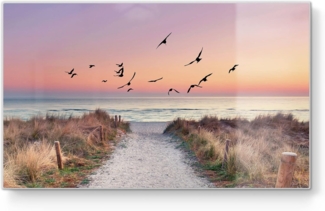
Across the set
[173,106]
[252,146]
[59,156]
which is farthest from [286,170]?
[59,156]

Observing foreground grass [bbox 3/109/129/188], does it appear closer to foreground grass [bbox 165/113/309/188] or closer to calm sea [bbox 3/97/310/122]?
calm sea [bbox 3/97/310/122]

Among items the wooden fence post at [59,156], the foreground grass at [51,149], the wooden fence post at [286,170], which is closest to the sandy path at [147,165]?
the foreground grass at [51,149]

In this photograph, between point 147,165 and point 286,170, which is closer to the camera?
point 286,170

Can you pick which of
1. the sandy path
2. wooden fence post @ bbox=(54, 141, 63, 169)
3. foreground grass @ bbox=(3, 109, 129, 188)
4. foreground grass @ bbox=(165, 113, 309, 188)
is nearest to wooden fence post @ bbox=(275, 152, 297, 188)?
foreground grass @ bbox=(165, 113, 309, 188)

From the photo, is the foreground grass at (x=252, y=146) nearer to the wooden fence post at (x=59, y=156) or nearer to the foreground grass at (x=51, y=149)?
the foreground grass at (x=51, y=149)

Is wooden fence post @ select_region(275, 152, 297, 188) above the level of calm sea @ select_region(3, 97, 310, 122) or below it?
below

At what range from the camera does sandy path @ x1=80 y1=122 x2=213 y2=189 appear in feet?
9.73

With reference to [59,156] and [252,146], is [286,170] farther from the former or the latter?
[59,156]

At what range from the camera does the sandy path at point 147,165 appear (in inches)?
117

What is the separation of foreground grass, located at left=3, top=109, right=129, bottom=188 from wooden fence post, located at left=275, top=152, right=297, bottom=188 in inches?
50.5

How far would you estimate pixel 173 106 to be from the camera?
2.98 metres

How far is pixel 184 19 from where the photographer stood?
9.81 feet

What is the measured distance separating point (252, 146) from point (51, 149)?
5.31 ft

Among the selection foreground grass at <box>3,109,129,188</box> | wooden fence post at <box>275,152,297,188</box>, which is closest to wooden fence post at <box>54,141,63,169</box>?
foreground grass at <box>3,109,129,188</box>
